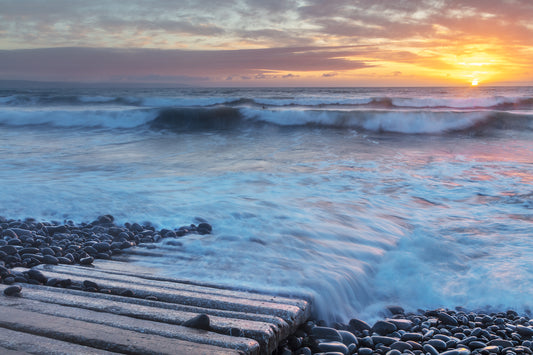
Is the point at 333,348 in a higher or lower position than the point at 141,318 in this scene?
lower

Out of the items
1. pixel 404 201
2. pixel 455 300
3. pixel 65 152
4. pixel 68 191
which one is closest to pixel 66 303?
pixel 455 300

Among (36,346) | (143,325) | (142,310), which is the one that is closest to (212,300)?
(142,310)

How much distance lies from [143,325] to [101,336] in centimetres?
22

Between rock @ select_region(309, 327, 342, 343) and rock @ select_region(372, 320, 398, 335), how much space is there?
297 mm

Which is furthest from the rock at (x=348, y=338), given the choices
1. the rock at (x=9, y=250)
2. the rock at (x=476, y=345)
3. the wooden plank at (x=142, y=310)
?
the rock at (x=9, y=250)

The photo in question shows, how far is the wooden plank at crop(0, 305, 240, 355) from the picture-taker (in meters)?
1.69

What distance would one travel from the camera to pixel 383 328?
250cm

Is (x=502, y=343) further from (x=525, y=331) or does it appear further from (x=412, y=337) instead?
(x=412, y=337)

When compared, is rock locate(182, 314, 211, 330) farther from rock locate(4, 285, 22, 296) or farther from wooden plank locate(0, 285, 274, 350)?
rock locate(4, 285, 22, 296)

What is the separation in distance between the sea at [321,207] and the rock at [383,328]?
22 centimetres

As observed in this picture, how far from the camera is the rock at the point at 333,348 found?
85.4 inches

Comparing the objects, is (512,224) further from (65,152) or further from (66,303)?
(65,152)

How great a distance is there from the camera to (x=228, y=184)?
6473 mm

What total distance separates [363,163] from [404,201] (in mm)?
3178
